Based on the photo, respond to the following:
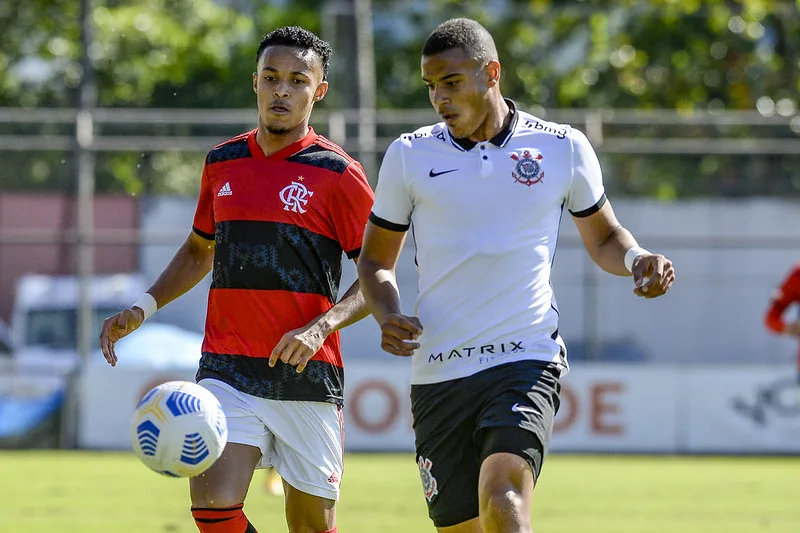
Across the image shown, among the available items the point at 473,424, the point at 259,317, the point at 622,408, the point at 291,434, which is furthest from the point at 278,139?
the point at 622,408

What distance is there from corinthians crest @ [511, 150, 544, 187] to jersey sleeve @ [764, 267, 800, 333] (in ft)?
22.7

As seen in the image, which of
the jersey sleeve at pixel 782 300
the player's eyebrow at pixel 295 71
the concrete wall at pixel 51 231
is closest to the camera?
the player's eyebrow at pixel 295 71

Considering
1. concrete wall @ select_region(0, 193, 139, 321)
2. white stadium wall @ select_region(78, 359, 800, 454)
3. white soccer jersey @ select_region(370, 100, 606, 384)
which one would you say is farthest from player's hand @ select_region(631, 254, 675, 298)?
concrete wall @ select_region(0, 193, 139, 321)

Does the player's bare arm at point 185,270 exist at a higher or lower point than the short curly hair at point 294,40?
lower

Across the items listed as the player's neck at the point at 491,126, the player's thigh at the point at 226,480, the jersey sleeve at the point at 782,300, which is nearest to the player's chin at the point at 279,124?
the player's neck at the point at 491,126

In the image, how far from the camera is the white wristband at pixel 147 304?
6043 millimetres

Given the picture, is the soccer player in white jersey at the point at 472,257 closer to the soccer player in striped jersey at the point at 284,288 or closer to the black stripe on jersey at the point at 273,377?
the soccer player in striped jersey at the point at 284,288

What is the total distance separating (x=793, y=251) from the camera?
18953mm

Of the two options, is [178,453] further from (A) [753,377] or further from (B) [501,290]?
(A) [753,377]

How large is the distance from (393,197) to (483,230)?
0.39m

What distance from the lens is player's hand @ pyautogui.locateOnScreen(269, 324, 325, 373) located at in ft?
17.7

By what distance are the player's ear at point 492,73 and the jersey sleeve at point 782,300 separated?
695 centimetres

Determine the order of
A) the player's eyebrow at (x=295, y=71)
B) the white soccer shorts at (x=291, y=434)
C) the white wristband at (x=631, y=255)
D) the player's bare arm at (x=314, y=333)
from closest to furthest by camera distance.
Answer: the white wristband at (x=631, y=255), the player's bare arm at (x=314, y=333), the white soccer shorts at (x=291, y=434), the player's eyebrow at (x=295, y=71)

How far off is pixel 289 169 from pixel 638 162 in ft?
45.1
